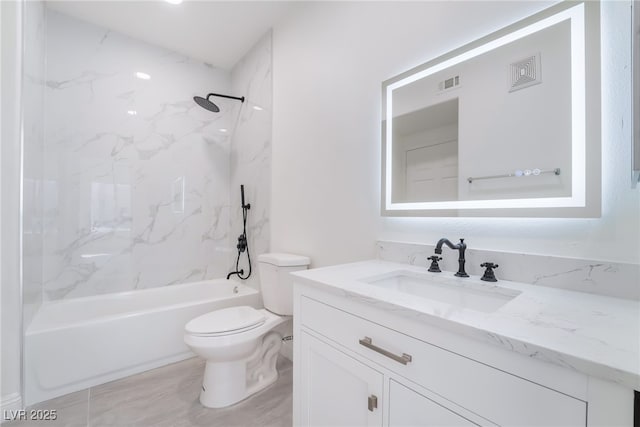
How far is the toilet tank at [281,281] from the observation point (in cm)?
179

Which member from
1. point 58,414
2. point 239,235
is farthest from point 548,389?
point 239,235

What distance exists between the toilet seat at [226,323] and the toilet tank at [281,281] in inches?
4.6

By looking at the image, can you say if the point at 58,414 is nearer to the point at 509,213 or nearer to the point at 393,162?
the point at 393,162

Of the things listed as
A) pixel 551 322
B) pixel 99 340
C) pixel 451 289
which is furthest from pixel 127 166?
pixel 551 322

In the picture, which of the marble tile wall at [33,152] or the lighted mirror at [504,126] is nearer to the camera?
the lighted mirror at [504,126]

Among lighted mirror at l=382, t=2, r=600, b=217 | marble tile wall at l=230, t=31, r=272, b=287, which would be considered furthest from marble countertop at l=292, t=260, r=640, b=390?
marble tile wall at l=230, t=31, r=272, b=287

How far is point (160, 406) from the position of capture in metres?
1.58

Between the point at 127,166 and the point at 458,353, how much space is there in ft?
9.37

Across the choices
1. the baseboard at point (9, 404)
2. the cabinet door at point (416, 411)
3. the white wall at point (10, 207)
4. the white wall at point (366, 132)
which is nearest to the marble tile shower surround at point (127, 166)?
the white wall at point (10, 207)

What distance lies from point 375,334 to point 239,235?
2.26 m

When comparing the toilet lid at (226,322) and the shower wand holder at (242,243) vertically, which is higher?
the shower wand holder at (242,243)

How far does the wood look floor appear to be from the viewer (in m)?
1.46

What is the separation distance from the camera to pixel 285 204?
2.12 m

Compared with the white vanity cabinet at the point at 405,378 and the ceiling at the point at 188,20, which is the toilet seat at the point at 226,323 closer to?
the white vanity cabinet at the point at 405,378
